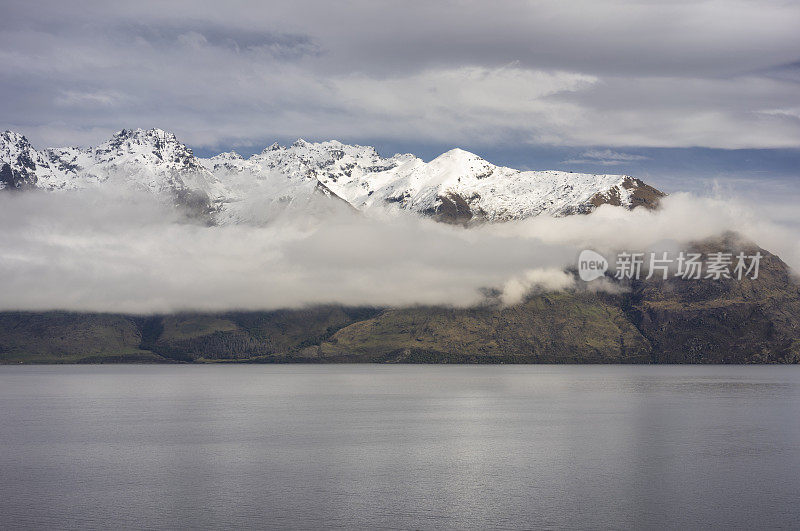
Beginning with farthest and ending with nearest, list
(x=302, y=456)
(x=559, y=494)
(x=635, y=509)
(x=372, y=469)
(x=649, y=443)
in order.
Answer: (x=649, y=443), (x=302, y=456), (x=372, y=469), (x=559, y=494), (x=635, y=509)

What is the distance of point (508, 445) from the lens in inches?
5807

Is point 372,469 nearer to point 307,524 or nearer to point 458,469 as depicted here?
point 458,469

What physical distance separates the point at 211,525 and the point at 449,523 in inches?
1058

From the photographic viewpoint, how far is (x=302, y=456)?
13125 centimetres

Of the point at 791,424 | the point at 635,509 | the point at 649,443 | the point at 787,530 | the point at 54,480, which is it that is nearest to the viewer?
the point at 787,530

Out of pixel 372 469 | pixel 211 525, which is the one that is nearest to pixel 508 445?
pixel 372 469

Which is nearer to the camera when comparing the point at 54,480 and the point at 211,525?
Answer: the point at 211,525

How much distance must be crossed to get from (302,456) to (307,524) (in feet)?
157

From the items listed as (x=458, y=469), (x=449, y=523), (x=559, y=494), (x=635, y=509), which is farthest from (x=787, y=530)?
(x=458, y=469)

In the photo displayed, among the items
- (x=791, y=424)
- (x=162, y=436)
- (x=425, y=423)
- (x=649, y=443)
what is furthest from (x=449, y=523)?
(x=791, y=424)

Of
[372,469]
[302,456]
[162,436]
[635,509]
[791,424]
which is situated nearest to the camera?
[635,509]

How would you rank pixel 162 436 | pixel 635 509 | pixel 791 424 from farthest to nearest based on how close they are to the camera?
pixel 791 424, pixel 162 436, pixel 635 509

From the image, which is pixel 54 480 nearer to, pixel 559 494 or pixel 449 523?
pixel 449 523

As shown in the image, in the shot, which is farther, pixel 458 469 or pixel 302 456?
pixel 302 456
